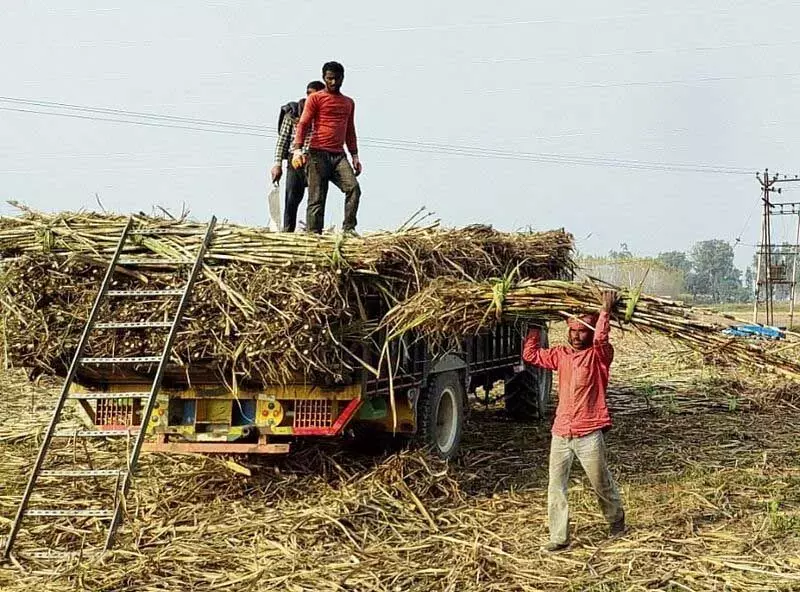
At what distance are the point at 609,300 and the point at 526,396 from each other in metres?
5.62

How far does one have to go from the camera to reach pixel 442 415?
8.97m

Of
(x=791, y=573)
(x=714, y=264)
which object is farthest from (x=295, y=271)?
(x=714, y=264)

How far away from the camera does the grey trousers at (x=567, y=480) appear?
258 inches

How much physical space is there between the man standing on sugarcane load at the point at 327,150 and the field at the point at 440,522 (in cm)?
253

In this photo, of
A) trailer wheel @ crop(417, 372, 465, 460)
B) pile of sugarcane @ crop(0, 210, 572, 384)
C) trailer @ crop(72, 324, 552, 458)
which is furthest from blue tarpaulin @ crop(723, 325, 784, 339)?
trailer wheel @ crop(417, 372, 465, 460)

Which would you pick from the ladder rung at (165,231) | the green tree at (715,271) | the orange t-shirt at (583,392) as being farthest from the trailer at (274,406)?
the green tree at (715,271)

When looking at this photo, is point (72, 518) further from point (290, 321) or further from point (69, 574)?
point (290, 321)

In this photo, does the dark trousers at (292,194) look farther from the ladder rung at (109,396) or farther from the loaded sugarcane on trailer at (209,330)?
the ladder rung at (109,396)

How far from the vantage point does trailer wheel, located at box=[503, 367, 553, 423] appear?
1183cm

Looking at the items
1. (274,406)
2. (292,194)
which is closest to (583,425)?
(274,406)

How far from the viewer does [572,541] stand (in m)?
6.69

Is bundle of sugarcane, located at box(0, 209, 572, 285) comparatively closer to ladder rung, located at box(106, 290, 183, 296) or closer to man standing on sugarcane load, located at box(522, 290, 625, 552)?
ladder rung, located at box(106, 290, 183, 296)

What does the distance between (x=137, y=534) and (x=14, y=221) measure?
259 cm

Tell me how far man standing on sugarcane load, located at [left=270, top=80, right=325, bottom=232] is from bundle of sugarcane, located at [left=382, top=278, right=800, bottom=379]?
3.25 metres
